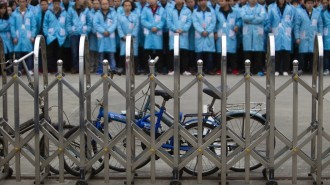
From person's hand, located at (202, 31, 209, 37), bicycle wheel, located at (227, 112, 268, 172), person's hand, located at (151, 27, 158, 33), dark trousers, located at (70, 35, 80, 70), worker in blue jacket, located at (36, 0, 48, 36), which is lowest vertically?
bicycle wheel, located at (227, 112, 268, 172)

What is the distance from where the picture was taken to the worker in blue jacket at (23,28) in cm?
1694

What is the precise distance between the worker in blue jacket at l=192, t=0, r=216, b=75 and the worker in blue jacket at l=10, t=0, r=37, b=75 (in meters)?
3.78

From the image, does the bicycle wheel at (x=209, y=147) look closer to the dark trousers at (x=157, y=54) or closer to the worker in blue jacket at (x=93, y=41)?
the dark trousers at (x=157, y=54)

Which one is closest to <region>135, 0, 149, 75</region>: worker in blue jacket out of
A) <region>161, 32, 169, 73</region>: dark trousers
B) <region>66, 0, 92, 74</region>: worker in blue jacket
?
<region>161, 32, 169, 73</region>: dark trousers

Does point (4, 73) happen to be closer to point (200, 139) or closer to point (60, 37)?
point (200, 139)

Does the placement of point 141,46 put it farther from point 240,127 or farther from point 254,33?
point 240,127

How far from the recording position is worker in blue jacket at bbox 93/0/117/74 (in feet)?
55.0

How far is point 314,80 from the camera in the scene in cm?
764

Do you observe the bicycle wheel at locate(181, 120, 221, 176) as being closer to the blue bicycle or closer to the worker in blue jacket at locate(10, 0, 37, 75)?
the blue bicycle

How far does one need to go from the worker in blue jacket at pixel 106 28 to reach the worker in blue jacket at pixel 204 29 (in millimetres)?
1885

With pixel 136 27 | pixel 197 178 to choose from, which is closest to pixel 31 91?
pixel 197 178

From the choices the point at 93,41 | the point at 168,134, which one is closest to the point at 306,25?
the point at 93,41

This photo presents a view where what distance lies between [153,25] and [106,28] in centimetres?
109

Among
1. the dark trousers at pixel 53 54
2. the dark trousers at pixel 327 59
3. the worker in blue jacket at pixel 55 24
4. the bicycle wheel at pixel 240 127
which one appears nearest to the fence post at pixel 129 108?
the bicycle wheel at pixel 240 127
